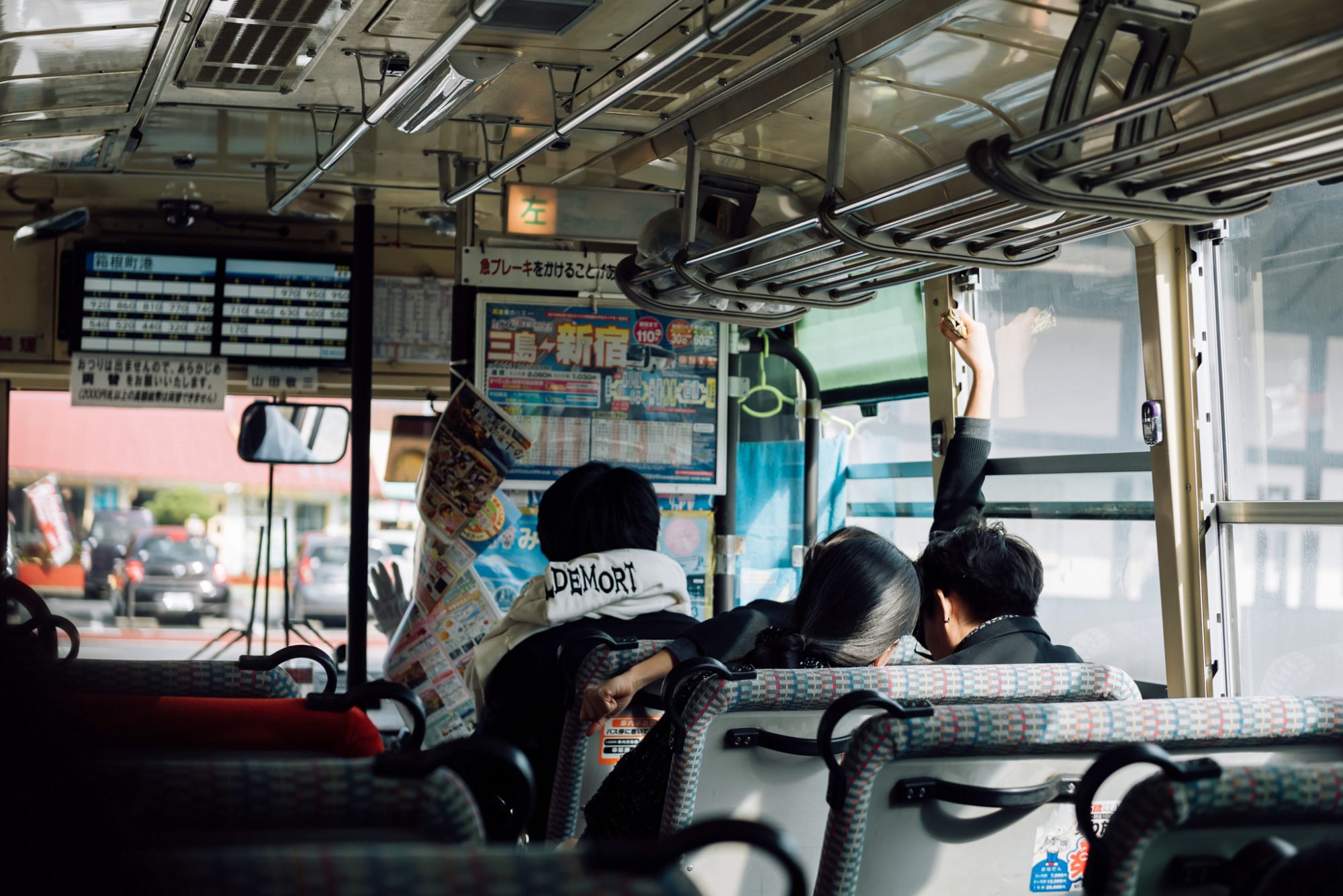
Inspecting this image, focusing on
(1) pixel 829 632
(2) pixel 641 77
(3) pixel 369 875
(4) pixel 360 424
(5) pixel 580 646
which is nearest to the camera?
(3) pixel 369 875

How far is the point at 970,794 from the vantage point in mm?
1889

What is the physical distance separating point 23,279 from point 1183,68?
5.71 m

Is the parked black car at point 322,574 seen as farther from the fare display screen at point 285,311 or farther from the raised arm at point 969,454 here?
the raised arm at point 969,454

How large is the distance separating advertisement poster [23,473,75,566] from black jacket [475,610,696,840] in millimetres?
5308

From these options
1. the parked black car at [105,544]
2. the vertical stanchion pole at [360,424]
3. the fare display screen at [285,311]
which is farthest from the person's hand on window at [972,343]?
the parked black car at [105,544]

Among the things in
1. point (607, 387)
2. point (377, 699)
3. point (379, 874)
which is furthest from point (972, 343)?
point (379, 874)

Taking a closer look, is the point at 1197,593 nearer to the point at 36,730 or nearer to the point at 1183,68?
the point at 1183,68

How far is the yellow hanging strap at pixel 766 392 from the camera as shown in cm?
557

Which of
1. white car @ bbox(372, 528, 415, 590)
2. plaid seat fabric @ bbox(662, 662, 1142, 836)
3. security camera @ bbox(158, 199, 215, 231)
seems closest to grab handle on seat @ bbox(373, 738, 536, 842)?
plaid seat fabric @ bbox(662, 662, 1142, 836)

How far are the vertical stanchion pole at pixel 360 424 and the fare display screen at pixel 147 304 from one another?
862 millimetres

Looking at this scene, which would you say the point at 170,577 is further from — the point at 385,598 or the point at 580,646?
the point at 580,646

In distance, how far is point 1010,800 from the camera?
1.91 meters

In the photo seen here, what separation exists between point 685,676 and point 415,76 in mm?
1874

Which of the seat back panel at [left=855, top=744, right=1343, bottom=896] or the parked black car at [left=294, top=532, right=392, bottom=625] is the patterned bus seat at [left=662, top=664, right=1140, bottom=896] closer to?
the seat back panel at [left=855, top=744, right=1343, bottom=896]
